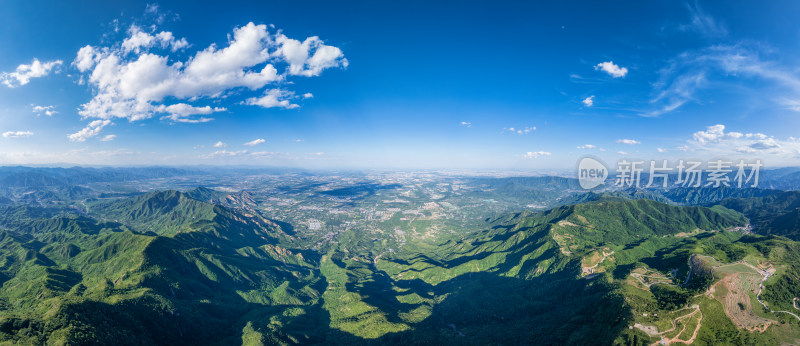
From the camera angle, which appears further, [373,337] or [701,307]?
[373,337]

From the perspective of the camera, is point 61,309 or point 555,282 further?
point 555,282

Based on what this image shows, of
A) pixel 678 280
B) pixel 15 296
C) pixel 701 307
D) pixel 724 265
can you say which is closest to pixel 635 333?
pixel 701 307

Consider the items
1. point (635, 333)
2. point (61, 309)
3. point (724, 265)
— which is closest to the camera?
point (635, 333)

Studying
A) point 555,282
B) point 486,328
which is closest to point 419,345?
point 486,328

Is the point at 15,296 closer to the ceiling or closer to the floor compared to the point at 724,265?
closer to the floor

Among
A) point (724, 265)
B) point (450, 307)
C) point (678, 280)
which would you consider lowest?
point (450, 307)

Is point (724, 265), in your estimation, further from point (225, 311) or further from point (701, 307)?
point (225, 311)

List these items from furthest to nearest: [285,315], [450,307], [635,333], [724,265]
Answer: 1. [450,307]
2. [285,315]
3. [724,265]
4. [635,333]

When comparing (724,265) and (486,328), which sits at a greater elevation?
(724,265)

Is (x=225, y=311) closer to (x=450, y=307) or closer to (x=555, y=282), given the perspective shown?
(x=450, y=307)
